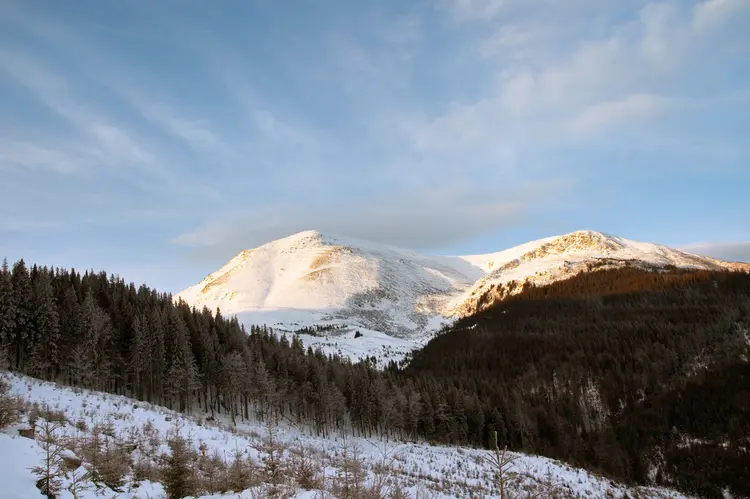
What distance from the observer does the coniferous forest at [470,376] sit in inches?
2089

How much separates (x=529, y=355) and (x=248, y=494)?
125510mm

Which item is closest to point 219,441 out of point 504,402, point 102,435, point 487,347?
point 102,435

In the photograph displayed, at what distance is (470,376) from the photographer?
370 feet

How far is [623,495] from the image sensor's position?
34406 mm

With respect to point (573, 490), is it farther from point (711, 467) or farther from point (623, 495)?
point (711, 467)

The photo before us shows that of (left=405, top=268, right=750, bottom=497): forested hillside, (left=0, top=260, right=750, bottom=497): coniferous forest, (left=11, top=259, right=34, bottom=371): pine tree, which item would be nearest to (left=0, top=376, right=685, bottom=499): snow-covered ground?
(left=0, top=260, right=750, bottom=497): coniferous forest

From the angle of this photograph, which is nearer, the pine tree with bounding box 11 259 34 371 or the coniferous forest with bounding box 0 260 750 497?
the pine tree with bounding box 11 259 34 371

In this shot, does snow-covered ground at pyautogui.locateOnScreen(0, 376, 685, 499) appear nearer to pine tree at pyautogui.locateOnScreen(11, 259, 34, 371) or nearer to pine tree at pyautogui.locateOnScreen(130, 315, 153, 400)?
pine tree at pyautogui.locateOnScreen(11, 259, 34, 371)

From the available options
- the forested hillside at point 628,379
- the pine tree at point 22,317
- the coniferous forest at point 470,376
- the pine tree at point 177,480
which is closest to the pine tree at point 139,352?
the coniferous forest at point 470,376

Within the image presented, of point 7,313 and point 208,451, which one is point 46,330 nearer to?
point 7,313

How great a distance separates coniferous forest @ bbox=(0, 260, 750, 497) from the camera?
53062 mm

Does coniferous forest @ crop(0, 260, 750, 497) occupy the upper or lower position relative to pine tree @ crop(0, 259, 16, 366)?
lower

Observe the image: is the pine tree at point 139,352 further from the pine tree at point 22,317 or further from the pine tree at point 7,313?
the pine tree at point 7,313

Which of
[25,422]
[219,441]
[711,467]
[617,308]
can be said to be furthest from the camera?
[617,308]
